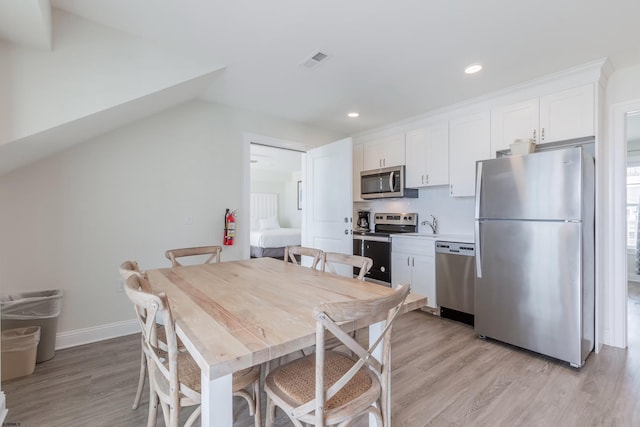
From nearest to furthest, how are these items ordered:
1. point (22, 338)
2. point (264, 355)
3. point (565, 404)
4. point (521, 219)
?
point (264, 355) < point (565, 404) < point (22, 338) < point (521, 219)

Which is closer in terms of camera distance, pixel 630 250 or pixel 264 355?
pixel 264 355

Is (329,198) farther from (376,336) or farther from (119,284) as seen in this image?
(376,336)

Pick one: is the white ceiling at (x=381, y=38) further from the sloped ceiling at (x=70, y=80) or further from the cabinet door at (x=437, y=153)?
the cabinet door at (x=437, y=153)

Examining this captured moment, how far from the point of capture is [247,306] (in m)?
1.32

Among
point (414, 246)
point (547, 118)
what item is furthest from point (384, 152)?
point (547, 118)

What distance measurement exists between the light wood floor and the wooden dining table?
0.79 meters

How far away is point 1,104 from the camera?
1.68 m

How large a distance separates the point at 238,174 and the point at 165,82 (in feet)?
4.59

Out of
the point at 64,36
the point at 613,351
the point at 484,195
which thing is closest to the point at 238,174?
the point at 64,36

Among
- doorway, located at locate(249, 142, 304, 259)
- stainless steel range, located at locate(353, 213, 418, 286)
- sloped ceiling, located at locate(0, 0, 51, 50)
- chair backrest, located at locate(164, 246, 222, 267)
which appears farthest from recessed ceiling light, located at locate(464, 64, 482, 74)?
doorway, located at locate(249, 142, 304, 259)

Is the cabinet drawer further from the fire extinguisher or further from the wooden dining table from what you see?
the fire extinguisher

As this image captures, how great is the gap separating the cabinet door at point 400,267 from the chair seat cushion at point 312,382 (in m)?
2.37

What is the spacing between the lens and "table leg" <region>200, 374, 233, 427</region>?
94cm

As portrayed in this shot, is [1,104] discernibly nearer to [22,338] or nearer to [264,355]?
[22,338]
